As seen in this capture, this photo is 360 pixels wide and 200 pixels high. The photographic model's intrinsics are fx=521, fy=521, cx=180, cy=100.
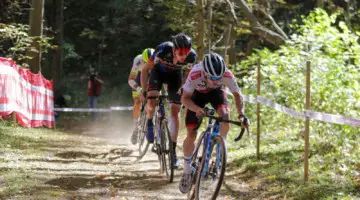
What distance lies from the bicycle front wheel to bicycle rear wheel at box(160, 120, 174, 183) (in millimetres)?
1794

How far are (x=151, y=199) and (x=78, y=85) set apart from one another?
29.5 m

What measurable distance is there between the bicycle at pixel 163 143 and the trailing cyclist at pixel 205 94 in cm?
127

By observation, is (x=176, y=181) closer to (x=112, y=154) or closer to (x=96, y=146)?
(x=112, y=154)

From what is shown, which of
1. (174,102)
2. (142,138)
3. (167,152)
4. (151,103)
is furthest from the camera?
(142,138)

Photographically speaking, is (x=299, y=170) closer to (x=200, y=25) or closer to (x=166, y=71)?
(x=166, y=71)

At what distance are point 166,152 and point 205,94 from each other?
1.96m

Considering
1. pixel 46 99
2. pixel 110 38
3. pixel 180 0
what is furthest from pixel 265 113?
pixel 110 38

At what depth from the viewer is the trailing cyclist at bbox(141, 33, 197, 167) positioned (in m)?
8.05

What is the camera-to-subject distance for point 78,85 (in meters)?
35.6

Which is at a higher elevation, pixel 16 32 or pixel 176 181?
pixel 16 32

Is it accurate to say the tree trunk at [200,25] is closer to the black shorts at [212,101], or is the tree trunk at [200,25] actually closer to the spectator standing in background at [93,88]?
the spectator standing in background at [93,88]

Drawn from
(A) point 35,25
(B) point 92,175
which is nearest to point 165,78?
(B) point 92,175

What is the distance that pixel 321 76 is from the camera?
938 centimetres

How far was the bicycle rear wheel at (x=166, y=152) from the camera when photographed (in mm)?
7927
